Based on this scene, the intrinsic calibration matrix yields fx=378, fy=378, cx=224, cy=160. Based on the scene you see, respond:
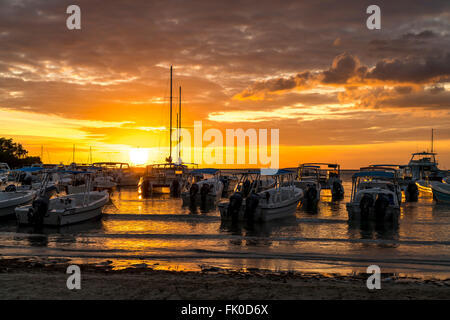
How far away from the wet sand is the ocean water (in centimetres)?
126

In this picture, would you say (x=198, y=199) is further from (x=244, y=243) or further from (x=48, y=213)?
(x=244, y=243)

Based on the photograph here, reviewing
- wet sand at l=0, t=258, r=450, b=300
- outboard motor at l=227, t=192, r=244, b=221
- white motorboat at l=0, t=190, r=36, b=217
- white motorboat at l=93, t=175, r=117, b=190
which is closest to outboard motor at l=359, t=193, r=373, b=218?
outboard motor at l=227, t=192, r=244, b=221

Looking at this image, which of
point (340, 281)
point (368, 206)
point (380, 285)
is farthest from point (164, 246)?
point (368, 206)

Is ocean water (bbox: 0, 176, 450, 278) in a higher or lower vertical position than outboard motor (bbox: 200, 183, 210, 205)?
lower

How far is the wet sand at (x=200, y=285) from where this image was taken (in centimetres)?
852

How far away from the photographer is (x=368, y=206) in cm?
2339

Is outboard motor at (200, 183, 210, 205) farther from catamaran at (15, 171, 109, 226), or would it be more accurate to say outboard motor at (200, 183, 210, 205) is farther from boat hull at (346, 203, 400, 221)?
boat hull at (346, 203, 400, 221)

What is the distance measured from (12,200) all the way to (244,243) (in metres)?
15.9

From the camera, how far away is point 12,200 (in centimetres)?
2405

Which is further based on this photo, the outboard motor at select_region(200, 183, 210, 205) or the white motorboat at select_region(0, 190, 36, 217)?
the outboard motor at select_region(200, 183, 210, 205)

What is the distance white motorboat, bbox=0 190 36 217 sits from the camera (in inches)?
919

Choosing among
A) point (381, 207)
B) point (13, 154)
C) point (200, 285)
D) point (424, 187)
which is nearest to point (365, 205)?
point (381, 207)

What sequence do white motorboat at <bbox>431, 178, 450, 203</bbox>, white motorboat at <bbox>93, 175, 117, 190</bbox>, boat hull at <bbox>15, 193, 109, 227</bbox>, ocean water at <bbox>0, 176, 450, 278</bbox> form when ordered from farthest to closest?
white motorboat at <bbox>93, 175, 117, 190</bbox>, white motorboat at <bbox>431, 178, 450, 203</bbox>, boat hull at <bbox>15, 193, 109, 227</bbox>, ocean water at <bbox>0, 176, 450, 278</bbox>
